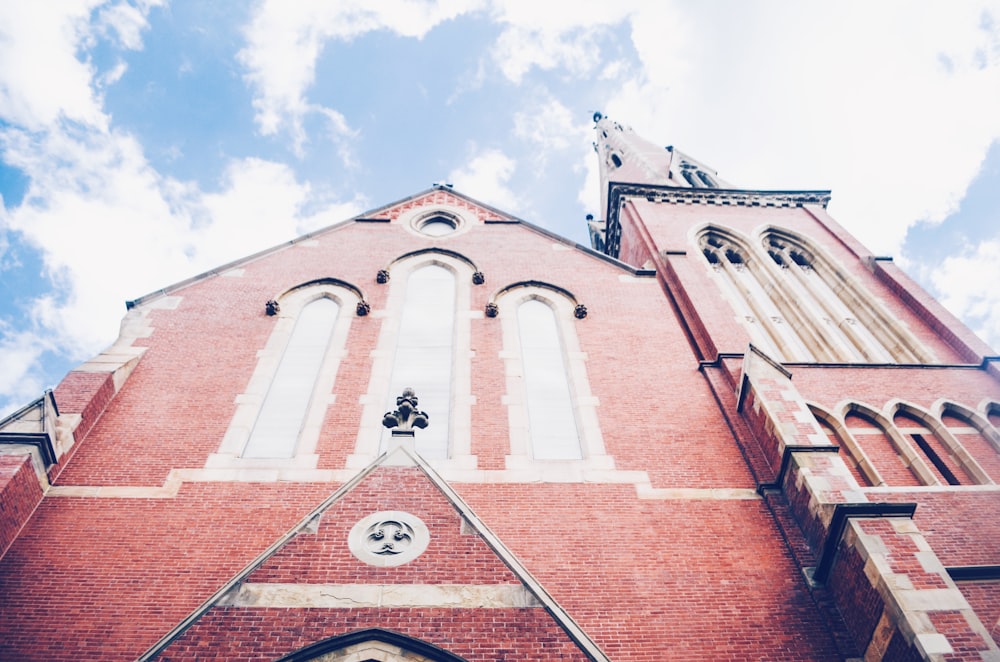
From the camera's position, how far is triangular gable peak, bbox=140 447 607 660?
5.30 metres

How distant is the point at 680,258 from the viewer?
15.0 meters

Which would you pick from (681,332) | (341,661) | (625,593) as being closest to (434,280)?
(681,332)

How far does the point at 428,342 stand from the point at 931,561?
8.03m

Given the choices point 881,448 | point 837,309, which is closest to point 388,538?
point 881,448

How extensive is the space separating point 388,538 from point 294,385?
5120mm

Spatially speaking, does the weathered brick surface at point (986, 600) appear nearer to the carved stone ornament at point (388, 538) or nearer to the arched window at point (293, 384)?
the carved stone ornament at point (388, 538)

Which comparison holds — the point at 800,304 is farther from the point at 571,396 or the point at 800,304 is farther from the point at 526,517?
the point at 526,517

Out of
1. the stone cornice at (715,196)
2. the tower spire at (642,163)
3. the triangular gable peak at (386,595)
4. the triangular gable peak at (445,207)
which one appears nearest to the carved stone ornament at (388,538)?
the triangular gable peak at (386,595)

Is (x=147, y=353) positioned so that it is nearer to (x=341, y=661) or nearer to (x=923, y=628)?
(x=341, y=661)

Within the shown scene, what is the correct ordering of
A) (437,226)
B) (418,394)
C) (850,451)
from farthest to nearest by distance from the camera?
(437,226)
(418,394)
(850,451)

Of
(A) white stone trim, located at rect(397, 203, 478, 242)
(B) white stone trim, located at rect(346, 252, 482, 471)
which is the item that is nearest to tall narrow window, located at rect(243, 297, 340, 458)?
(B) white stone trim, located at rect(346, 252, 482, 471)

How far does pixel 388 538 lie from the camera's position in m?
6.29

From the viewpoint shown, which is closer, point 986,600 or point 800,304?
point 986,600

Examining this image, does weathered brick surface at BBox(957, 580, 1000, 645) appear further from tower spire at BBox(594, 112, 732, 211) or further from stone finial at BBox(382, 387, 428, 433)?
tower spire at BBox(594, 112, 732, 211)
